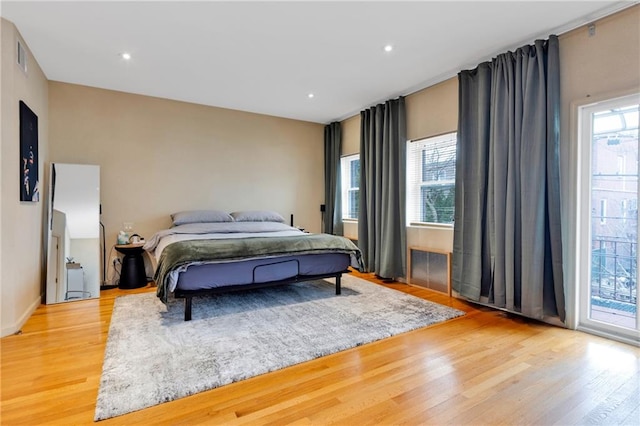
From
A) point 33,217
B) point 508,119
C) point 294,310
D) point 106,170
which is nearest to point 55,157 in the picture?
point 106,170

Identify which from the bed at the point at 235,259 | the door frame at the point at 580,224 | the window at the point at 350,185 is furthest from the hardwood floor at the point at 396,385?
the window at the point at 350,185

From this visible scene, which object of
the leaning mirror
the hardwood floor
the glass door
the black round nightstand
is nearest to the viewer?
the hardwood floor

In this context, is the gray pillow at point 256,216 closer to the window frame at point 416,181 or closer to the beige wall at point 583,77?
the window frame at point 416,181

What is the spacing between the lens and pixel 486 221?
3303mm

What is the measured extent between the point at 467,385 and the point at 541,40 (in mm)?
2939

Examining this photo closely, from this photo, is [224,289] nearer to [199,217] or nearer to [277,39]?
[199,217]

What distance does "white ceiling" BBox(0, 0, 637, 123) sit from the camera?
2463 millimetres

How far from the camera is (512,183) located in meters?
2.99

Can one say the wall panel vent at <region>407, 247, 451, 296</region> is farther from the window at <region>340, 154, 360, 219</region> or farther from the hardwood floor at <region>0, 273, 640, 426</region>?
the window at <region>340, 154, 360, 219</region>

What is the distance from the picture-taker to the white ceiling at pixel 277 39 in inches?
97.0

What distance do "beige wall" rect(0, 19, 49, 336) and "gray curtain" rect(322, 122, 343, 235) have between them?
4.10m

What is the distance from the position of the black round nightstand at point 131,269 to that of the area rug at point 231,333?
44 cm

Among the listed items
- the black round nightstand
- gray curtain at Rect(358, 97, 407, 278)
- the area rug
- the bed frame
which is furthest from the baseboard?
gray curtain at Rect(358, 97, 407, 278)

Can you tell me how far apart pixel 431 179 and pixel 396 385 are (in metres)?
2.94
